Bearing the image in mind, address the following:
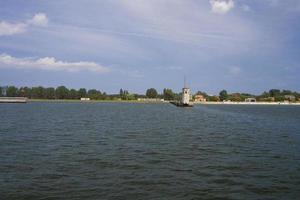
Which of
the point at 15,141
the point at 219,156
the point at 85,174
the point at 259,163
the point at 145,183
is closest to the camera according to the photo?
the point at 145,183

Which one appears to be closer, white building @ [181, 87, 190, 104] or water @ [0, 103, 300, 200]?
water @ [0, 103, 300, 200]

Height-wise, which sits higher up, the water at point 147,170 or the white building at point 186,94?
the white building at point 186,94

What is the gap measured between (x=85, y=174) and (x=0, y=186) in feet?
15.0

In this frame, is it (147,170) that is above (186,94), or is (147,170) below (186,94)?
below

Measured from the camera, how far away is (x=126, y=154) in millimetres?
28766

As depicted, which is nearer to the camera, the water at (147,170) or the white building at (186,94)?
the water at (147,170)

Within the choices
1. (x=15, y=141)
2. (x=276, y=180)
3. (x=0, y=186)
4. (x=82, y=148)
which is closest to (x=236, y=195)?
(x=276, y=180)

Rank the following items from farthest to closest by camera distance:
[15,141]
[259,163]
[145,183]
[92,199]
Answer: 1. [15,141]
2. [259,163]
3. [145,183]
4. [92,199]

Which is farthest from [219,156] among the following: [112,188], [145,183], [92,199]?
[92,199]

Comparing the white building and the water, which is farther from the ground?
the white building

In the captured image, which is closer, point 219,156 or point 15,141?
point 219,156

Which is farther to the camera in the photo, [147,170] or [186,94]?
[186,94]

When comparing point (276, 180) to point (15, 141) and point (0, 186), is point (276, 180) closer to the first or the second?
point (0, 186)

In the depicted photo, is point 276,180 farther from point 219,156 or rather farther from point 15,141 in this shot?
point 15,141
